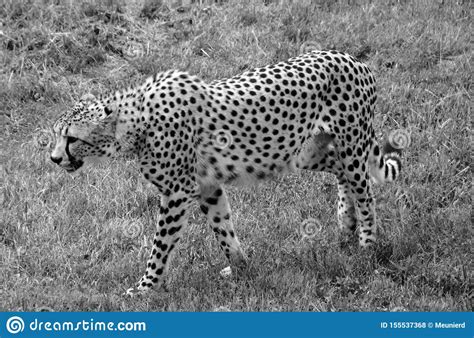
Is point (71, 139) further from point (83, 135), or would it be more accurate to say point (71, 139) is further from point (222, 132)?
point (222, 132)

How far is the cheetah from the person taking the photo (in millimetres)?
5113

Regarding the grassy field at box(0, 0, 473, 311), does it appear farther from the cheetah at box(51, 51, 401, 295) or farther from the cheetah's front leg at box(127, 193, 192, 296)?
the cheetah at box(51, 51, 401, 295)

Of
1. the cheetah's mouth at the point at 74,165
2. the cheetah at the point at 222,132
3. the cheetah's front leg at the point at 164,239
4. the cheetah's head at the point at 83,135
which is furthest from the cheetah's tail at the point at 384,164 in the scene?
the cheetah's mouth at the point at 74,165

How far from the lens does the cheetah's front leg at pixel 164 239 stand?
5.20 m

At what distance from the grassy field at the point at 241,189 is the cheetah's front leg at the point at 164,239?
9cm

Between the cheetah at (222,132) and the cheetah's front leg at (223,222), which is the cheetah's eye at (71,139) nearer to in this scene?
the cheetah at (222,132)

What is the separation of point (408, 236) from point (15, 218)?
2.53 meters

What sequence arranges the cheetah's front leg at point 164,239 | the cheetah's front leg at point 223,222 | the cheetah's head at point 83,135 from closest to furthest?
1. the cheetah's head at point 83,135
2. the cheetah's front leg at point 164,239
3. the cheetah's front leg at point 223,222

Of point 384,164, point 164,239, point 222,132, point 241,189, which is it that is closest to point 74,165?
point 164,239

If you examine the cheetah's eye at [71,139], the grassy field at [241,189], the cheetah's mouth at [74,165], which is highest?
the cheetah's eye at [71,139]

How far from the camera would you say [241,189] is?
6461 millimetres

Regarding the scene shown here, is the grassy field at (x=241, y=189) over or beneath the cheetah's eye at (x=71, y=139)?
beneath

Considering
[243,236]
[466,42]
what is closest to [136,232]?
[243,236]

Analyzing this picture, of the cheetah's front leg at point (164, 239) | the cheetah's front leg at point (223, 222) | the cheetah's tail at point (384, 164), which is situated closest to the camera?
the cheetah's front leg at point (164, 239)
